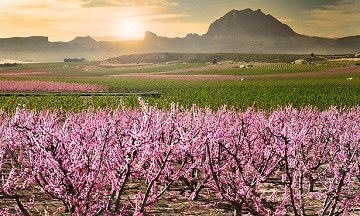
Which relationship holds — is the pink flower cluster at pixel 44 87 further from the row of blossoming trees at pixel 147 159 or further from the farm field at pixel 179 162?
the row of blossoming trees at pixel 147 159

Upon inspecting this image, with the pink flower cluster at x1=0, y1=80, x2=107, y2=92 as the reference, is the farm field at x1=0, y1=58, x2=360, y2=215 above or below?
above

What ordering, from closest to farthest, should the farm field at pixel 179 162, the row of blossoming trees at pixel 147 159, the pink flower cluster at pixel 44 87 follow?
A: the row of blossoming trees at pixel 147 159 → the farm field at pixel 179 162 → the pink flower cluster at pixel 44 87

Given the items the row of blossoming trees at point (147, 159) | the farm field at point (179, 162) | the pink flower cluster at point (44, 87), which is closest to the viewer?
the row of blossoming trees at point (147, 159)

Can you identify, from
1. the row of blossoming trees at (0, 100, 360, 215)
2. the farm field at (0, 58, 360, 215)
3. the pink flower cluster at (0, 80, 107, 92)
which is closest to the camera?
the row of blossoming trees at (0, 100, 360, 215)

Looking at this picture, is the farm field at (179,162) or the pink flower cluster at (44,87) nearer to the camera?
the farm field at (179,162)

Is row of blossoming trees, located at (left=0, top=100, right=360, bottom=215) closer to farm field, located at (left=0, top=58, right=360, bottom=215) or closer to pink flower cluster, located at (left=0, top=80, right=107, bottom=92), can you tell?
farm field, located at (left=0, top=58, right=360, bottom=215)

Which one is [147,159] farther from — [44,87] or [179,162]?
[44,87]

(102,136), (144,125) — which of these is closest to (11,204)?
(102,136)

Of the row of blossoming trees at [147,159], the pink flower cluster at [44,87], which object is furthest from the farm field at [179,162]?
the pink flower cluster at [44,87]

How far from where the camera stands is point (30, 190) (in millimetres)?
10586

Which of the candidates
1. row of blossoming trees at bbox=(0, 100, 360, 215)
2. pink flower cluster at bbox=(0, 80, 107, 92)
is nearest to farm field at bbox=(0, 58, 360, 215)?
row of blossoming trees at bbox=(0, 100, 360, 215)

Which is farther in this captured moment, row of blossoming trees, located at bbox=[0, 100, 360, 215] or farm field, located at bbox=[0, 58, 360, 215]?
farm field, located at bbox=[0, 58, 360, 215]

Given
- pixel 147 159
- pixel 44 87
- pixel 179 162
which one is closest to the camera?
pixel 147 159

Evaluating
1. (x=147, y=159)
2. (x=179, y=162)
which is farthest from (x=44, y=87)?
(x=147, y=159)
